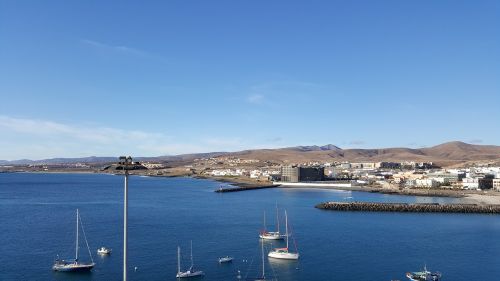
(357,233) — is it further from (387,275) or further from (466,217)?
(466,217)

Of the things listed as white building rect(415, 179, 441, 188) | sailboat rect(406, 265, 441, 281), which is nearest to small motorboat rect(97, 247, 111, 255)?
sailboat rect(406, 265, 441, 281)

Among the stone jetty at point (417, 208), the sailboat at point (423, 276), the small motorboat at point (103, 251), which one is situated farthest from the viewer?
the stone jetty at point (417, 208)

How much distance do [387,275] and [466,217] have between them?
1813cm

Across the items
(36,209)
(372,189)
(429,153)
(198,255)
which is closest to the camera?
(198,255)

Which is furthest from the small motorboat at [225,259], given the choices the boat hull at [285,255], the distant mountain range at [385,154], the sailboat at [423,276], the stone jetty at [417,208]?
the distant mountain range at [385,154]

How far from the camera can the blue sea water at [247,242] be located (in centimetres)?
1691

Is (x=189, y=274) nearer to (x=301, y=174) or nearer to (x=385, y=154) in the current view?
(x=301, y=174)

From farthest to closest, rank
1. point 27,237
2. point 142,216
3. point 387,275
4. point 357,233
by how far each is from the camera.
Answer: point 142,216, point 357,233, point 27,237, point 387,275

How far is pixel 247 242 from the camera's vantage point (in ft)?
72.8

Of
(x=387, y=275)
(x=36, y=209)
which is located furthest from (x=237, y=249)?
(x=36, y=209)

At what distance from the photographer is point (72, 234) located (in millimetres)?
23750

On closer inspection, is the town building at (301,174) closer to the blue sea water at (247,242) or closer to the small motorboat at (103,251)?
the blue sea water at (247,242)

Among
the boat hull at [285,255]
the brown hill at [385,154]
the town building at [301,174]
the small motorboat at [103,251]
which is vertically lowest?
the boat hull at [285,255]

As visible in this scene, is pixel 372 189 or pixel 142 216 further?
pixel 372 189
